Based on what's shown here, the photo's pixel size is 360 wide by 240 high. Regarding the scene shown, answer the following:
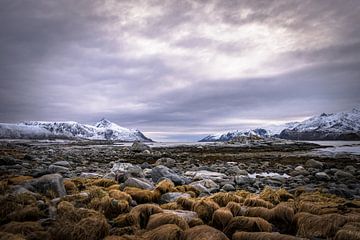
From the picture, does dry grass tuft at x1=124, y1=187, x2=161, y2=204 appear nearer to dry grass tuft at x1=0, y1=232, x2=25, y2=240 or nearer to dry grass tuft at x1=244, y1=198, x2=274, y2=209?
dry grass tuft at x1=244, y1=198, x2=274, y2=209

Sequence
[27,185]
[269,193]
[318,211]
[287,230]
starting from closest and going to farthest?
[287,230], [318,211], [27,185], [269,193]

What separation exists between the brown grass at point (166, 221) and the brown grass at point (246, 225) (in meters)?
0.79

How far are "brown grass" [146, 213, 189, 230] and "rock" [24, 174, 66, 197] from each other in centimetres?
298

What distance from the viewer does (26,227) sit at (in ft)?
14.5

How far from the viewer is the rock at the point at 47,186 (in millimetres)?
6824

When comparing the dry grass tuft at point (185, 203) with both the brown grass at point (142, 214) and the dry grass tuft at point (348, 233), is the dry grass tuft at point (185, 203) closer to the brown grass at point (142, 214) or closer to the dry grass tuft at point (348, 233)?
the brown grass at point (142, 214)

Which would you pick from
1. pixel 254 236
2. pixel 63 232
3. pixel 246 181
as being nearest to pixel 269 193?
pixel 254 236

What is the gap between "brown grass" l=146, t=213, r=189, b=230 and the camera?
4773mm

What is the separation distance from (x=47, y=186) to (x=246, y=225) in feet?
15.8

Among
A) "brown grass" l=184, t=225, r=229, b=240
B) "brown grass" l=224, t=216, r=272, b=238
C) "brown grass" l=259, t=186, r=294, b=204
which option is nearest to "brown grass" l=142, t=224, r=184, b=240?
"brown grass" l=184, t=225, r=229, b=240

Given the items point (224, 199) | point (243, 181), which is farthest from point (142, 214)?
point (243, 181)

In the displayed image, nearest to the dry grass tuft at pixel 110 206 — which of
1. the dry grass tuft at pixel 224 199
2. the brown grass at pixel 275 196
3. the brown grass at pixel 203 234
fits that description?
the brown grass at pixel 203 234

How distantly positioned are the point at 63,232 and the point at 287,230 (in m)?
3.79

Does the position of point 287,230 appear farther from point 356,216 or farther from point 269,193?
point 269,193
